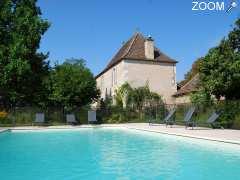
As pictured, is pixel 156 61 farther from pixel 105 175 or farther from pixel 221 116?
pixel 105 175

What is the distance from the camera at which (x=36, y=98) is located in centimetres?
3316

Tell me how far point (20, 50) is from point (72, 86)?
251 inches

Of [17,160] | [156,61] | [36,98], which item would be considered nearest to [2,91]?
[36,98]

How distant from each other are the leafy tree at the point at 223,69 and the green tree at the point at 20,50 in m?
16.3

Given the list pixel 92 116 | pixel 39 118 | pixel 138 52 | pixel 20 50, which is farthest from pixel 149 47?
pixel 39 118

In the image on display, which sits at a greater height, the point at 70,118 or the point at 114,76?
the point at 114,76

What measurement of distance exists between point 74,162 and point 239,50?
55.3 ft

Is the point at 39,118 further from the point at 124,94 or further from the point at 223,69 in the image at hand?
the point at 223,69

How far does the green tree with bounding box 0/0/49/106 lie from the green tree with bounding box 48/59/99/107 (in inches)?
86.8

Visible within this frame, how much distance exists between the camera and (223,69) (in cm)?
2134

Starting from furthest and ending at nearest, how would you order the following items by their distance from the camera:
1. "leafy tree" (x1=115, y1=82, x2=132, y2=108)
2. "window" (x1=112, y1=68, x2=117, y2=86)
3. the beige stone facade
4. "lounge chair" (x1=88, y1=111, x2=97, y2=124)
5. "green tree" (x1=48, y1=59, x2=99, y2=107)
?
"window" (x1=112, y1=68, x2=117, y2=86)
the beige stone facade
"leafy tree" (x1=115, y1=82, x2=132, y2=108)
"green tree" (x1=48, y1=59, x2=99, y2=107)
"lounge chair" (x1=88, y1=111, x2=97, y2=124)

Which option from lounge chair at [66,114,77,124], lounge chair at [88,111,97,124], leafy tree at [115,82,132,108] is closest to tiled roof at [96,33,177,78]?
leafy tree at [115,82,132,108]

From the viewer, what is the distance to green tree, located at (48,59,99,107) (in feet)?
99.1

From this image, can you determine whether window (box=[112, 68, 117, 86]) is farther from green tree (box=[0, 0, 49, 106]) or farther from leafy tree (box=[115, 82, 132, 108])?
green tree (box=[0, 0, 49, 106])
